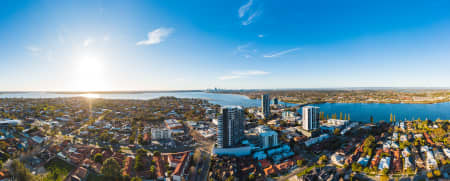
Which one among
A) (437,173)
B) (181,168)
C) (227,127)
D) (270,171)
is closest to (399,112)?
(437,173)

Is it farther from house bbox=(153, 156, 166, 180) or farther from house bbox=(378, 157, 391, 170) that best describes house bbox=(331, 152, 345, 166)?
house bbox=(153, 156, 166, 180)

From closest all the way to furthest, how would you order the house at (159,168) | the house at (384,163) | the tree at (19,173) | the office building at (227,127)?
the tree at (19,173), the house at (159,168), the house at (384,163), the office building at (227,127)

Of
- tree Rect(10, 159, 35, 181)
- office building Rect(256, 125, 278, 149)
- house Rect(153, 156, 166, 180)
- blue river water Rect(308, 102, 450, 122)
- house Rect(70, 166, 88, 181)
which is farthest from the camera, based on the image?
blue river water Rect(308, 102, 450, 122)

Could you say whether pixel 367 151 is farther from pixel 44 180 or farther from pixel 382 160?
pixel 44 180

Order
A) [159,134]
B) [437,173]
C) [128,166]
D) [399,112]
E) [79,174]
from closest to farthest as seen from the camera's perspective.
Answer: [437,173] < [79,174] < [128,166] < [159,134] < [399,112]

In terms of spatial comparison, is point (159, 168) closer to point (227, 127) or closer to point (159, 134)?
point (227, 127)

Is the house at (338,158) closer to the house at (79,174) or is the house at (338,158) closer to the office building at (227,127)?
the office building at (227,127)

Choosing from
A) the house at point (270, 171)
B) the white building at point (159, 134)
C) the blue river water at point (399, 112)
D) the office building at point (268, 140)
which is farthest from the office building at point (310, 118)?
the blue river water at point (399, 112)

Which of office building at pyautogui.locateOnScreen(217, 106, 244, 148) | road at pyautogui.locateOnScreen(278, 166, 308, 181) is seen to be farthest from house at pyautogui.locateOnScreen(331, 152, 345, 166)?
office building at pyautogui.locateOnScreen(217, 106, 244, 148)

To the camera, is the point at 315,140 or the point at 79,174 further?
the point at 315,140

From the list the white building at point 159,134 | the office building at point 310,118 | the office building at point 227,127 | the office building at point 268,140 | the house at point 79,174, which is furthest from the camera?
the office building at point 310,118

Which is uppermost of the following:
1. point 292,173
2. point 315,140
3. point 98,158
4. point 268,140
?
point 268,140

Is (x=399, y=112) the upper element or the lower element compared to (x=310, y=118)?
lower

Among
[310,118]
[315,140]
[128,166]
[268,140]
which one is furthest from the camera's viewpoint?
[310,118]
